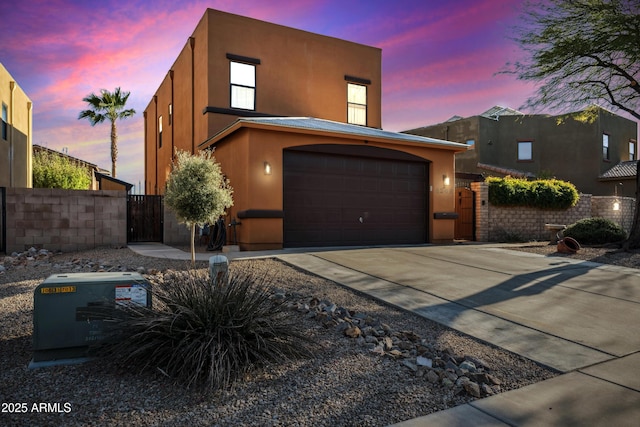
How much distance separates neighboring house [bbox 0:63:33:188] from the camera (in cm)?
1720

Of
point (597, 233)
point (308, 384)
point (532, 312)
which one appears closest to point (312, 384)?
point (308, 384)

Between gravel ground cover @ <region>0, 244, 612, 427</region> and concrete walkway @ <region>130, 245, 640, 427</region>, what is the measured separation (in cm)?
24

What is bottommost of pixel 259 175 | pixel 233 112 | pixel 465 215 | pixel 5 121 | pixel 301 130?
pixel 465 215

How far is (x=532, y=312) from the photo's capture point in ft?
→ 18.5

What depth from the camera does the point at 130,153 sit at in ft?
101

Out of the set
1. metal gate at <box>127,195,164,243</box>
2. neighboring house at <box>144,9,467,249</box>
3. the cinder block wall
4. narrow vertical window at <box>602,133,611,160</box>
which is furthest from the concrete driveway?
narrow vertical window at <box>602,133,611,160</box>

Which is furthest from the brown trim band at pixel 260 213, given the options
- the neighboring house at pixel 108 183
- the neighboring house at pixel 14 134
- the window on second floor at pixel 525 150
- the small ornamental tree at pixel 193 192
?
the window on second floor at pixel 525 150

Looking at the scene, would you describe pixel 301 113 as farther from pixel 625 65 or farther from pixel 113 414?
pixel 113 414

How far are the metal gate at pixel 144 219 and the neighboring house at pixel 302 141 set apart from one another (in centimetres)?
279

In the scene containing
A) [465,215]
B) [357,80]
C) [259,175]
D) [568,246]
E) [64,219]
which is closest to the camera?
[259,175]

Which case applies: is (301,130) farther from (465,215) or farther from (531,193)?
(531,193)

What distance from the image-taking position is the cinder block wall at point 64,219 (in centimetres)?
1170

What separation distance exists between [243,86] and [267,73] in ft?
3.87

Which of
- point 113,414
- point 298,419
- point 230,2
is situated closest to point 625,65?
point 230,2
